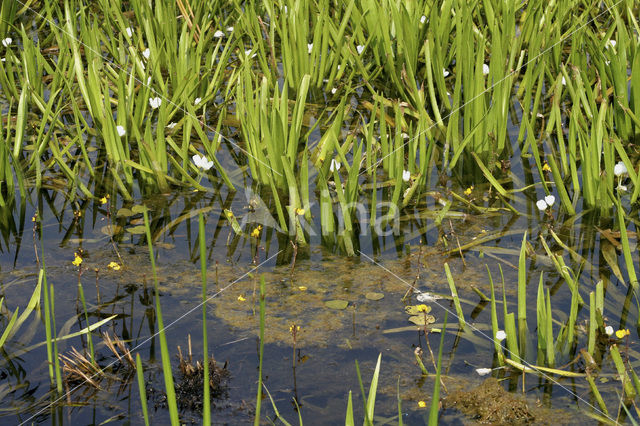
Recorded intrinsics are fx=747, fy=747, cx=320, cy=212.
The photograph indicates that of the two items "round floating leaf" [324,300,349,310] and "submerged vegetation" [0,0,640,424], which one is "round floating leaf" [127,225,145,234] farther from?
"round floating leaf" [324,300,349,310]

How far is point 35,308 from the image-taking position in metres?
2.20

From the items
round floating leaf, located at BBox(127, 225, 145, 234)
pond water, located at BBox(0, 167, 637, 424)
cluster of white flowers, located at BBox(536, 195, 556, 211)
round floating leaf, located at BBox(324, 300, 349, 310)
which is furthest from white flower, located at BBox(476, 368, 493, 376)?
round floating leaf, located at BBox(127, 225, 145, 234)

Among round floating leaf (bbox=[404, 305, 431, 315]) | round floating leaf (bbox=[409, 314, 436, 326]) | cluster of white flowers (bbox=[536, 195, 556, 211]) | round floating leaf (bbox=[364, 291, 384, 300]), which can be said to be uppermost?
cluster of white flowers (bbox=[536, 195, 556, 211])

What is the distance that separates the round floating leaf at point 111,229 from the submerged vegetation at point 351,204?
0.06ft

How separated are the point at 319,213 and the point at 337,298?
0.52 metres

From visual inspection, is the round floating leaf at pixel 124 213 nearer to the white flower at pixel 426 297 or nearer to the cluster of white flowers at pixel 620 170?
the white flower at pixel 426 297

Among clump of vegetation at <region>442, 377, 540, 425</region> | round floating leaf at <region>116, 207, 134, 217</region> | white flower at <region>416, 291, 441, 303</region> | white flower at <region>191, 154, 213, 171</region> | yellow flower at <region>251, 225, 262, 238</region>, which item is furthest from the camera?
white flower at <region>191, 154, 213, 171</region>

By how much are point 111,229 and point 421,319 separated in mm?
1170

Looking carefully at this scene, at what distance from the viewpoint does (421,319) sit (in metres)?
2.15

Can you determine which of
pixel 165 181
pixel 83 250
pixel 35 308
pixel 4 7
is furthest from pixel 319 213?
pixel 4 7

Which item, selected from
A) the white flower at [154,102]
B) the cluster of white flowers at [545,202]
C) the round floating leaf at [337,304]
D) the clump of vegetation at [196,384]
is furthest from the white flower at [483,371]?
the white flower at [154,102]

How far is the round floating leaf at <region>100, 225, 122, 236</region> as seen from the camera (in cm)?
264

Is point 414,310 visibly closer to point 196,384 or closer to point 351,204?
point 351,204

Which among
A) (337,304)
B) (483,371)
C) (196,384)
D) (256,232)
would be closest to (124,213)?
(256,232)
